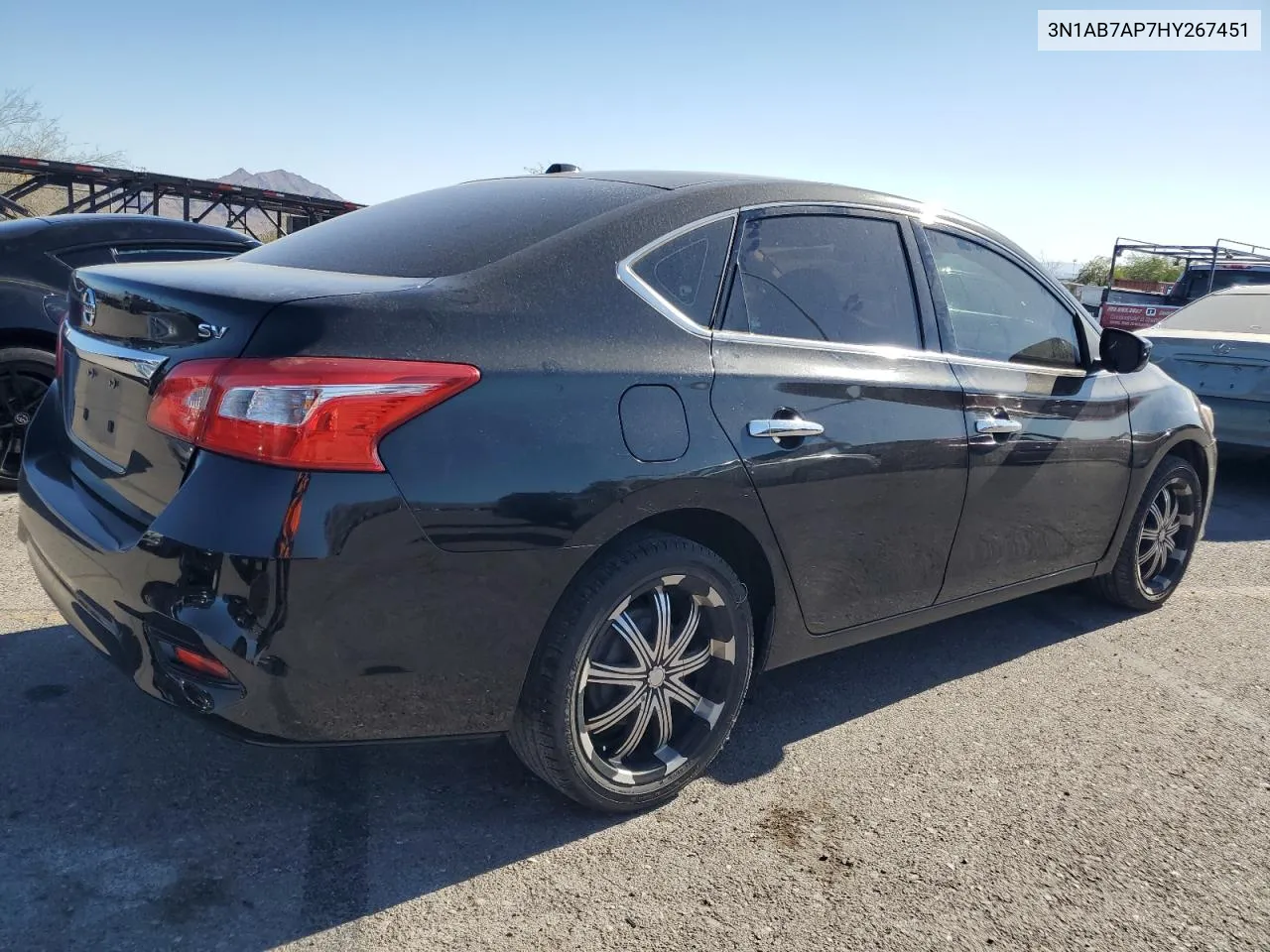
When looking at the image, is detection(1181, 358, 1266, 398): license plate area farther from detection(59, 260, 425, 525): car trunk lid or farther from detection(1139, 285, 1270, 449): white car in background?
detection(59, 260, 425, 525): car trunk lid

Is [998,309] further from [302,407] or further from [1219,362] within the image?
[1219,362]

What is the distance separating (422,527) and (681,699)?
1.01m

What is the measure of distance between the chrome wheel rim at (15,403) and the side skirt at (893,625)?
3.81 meters

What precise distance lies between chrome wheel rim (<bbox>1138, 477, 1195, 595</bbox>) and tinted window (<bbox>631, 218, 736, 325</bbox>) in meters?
2.62

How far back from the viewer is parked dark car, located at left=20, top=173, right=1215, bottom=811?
219 centimetres

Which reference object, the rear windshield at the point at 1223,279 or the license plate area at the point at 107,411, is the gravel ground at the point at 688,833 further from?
the rear windshield at the point at 1223,279

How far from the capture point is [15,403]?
4984 mm

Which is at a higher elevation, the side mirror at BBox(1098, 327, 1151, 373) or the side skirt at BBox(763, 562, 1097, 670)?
the side mirror at BBox(1098, 327, 1151, 373)

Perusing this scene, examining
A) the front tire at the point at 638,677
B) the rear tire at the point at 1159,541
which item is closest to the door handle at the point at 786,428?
the front tire at the point at 638,677

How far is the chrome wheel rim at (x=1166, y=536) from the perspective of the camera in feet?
15.2

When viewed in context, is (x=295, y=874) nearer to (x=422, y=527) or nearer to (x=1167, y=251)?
(x=422, y=527)

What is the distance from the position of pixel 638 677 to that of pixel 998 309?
2006 mm

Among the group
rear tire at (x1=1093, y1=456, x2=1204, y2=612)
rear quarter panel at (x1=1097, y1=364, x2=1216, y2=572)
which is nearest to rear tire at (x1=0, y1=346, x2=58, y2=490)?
rear quarter panel at (x1=1097, y1=364, x2=1216, y2=572)

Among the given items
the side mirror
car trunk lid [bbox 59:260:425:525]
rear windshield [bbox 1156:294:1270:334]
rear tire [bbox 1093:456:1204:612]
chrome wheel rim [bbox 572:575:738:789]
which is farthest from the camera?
rear windshield [bbox 1156:294:1270:334]
